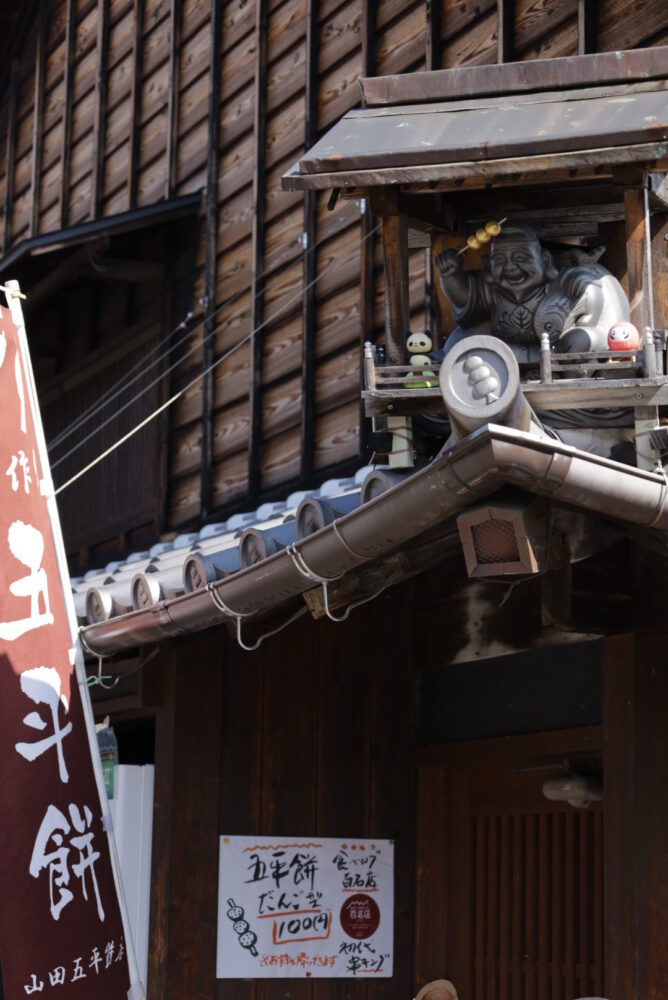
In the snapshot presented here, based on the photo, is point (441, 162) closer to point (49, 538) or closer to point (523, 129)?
point (523, 129)

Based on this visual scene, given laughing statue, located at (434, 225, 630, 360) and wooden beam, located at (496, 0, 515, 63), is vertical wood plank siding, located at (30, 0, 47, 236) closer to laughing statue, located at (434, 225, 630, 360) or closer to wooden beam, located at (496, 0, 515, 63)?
wooden beam, located at (496, 0, 515, 63)

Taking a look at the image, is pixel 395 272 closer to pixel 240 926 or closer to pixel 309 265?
pixel 240 926

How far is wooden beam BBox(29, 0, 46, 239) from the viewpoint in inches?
589

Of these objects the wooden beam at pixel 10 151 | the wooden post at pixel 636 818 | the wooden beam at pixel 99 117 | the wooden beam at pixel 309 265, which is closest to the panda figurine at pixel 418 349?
the wooden post at pixel 636 818

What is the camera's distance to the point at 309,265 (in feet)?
34.0

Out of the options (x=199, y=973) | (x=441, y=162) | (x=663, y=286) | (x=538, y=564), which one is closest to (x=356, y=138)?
(x=441, y=162)

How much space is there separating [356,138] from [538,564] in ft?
6.04

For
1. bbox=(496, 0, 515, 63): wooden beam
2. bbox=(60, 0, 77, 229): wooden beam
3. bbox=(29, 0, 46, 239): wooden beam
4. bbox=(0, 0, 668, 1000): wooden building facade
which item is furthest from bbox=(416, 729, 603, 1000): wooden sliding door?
bbox=(29, 0, 46, 239): wooden beam

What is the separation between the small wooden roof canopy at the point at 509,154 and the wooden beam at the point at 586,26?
77.9 inches

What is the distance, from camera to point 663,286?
5.96 metres

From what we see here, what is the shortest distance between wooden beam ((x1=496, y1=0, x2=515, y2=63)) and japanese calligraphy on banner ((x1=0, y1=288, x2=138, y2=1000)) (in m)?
3.51

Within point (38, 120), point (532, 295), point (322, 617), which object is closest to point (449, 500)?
point (532, 295)

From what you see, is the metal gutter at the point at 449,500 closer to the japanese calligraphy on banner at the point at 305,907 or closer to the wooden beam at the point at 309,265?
the japanese calligraphy on banner at the point at 305,907

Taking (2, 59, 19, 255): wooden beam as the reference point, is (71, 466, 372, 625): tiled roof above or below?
below
